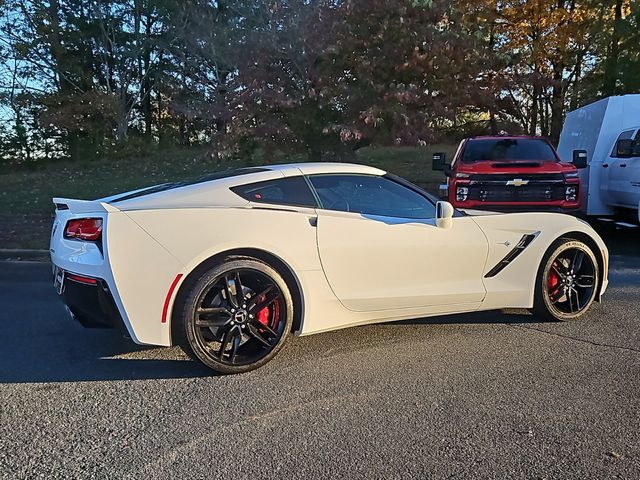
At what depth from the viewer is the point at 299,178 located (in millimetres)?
4441

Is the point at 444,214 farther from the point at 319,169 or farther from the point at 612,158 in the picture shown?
the point at 612,158

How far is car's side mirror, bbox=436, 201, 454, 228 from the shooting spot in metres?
4.54

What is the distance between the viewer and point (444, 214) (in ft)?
14.9

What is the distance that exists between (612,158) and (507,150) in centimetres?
177

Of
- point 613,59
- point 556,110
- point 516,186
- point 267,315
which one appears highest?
point 613,59

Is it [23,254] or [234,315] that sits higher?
[234,315]

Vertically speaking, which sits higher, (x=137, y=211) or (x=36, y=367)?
(x=137, y=211)

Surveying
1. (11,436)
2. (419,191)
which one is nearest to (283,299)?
(419,191)

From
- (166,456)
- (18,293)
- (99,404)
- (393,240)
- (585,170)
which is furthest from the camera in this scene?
(585,170)

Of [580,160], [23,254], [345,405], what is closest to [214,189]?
[345,405]

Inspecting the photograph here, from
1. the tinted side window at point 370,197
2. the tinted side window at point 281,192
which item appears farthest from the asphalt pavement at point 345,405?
the tinted side window at point 281,192

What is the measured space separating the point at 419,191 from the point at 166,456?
9.45 feet

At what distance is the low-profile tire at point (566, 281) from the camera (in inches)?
196

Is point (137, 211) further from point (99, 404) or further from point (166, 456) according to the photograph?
point (166, 456)
